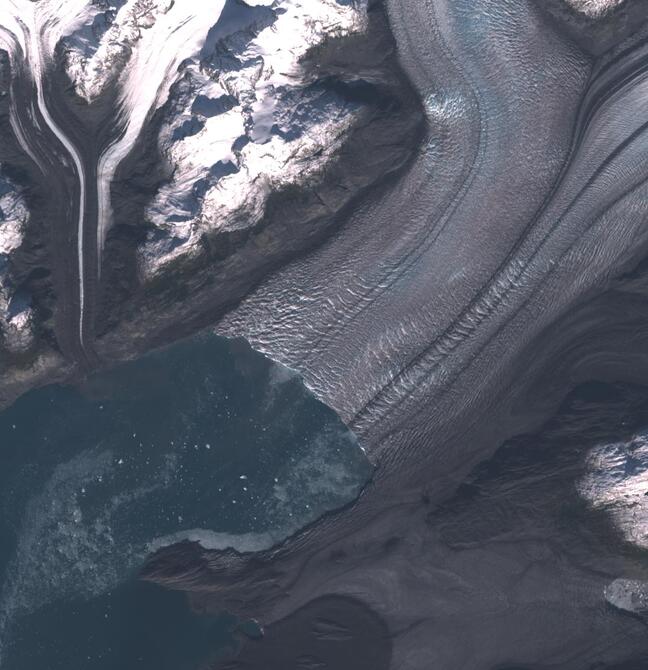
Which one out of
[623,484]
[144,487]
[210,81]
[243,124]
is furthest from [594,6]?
[144,487]

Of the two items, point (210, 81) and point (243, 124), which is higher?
point (210, 81)

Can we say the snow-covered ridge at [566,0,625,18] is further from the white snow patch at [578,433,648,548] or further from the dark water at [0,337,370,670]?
the dark water at [0,337,370,670]

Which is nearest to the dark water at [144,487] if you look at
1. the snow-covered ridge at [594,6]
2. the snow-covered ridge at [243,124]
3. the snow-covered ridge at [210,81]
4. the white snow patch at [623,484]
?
the snow-covered ridge at [243,124]

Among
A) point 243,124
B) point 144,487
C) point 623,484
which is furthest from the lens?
point 144,487

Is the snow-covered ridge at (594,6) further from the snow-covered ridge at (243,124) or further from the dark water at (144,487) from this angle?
the dark water at (144,487)

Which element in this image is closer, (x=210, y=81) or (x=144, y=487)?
(x=210, y=81)

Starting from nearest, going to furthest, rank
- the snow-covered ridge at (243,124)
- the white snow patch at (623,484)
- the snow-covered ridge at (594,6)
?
the white snow patch at (623,484)
the snow-covered ridge at (243,124)
the snow-covered ridge at (594,6)

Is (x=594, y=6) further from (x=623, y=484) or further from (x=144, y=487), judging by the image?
(x=144, y=487)

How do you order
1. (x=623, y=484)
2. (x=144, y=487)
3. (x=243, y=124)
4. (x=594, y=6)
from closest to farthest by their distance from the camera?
(x=623, y=484)
(x=243, y=124)
(x=144, y=487)
(x=594, y=6)

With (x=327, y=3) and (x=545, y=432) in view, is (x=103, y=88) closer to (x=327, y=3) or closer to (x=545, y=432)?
(x=327, y=3)

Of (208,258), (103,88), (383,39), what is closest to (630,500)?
(208,258)
